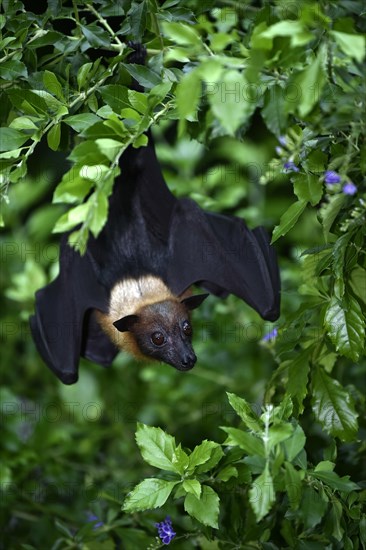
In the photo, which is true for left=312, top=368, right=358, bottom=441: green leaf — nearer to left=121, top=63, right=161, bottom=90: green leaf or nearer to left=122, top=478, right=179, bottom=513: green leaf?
left=122, top=478, right=179, bottom=513: green leaf

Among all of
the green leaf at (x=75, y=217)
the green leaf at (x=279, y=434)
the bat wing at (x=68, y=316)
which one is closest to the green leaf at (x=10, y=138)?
the green leaf at (x=75, y=217)

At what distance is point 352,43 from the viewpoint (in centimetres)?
170

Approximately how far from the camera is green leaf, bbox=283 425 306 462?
2113 millimetres

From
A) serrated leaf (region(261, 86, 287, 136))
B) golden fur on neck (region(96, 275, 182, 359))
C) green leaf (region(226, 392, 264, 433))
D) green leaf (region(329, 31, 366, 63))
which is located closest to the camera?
green leaf (region(329, 31, 366, 63))

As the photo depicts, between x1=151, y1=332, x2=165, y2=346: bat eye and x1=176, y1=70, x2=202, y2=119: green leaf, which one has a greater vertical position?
x1=176, y1=70, x2=202, y2=119: green leaf

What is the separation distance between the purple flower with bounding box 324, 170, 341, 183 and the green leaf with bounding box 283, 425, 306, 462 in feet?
2.22

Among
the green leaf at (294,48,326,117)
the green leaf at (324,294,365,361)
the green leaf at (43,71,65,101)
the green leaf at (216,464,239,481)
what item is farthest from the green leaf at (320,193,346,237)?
the green leaf at (43,71,65,101)

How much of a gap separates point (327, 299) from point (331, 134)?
0.55 metres

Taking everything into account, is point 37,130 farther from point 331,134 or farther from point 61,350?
point 61,350

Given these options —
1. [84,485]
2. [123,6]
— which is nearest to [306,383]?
[123,6]

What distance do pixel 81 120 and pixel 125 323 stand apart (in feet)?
2.92

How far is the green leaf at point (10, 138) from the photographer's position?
239 cm

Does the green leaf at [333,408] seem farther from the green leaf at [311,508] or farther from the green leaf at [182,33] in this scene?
the green leaf at [182,33]

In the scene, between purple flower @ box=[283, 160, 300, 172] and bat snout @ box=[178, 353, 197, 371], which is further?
bat snout @ box=[178, 353, 197, 371]
